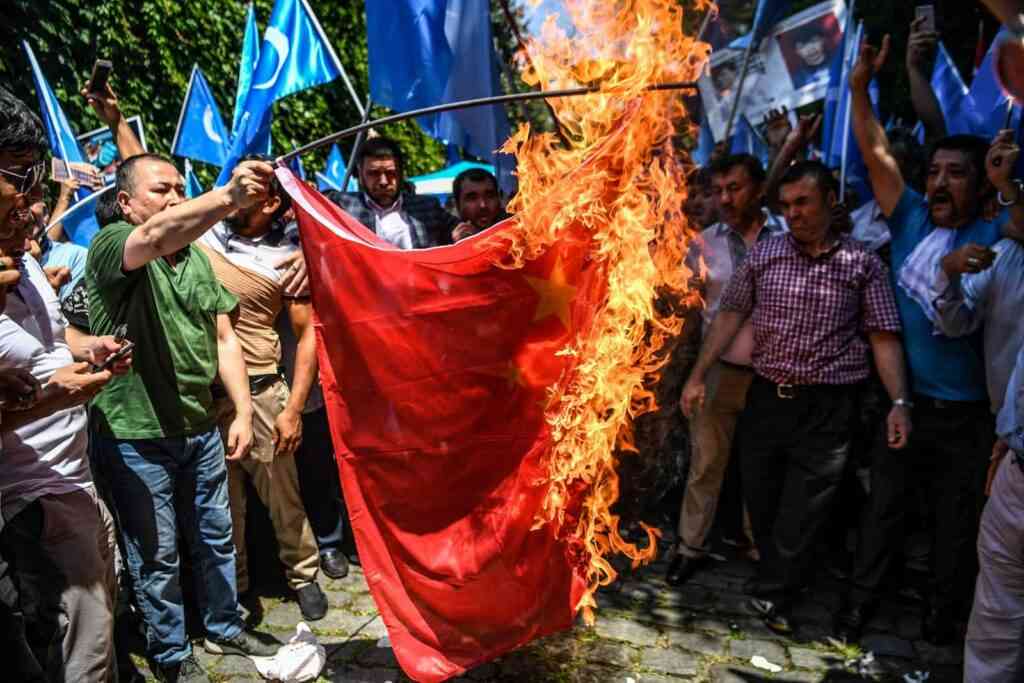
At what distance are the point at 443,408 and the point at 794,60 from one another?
6.60 meters

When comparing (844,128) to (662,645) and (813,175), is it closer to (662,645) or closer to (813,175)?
(813,175)


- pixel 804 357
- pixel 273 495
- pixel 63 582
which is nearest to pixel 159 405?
pixel 63 582

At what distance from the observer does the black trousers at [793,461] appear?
14.6 feet

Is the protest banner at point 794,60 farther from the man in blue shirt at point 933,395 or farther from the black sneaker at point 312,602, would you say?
the black sneaker at point 312,602

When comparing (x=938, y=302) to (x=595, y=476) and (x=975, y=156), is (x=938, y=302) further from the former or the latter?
(x=595, y=476)

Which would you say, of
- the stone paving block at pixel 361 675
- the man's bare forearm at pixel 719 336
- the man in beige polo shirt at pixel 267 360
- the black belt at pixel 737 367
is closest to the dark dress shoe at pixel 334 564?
the man in beige polo shirt at pixel 267 360

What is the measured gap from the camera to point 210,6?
10.2 meters

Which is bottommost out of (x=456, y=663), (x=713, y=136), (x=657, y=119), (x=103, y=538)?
(x=456, y=663)

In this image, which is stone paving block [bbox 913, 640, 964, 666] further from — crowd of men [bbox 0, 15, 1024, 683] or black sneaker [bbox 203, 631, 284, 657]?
black sneaker [bbox 203, 631, 284, 657]

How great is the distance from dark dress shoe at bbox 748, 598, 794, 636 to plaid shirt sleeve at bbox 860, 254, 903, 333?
1.68 metres

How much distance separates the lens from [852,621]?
4387 millimetres

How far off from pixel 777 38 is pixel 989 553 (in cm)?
664

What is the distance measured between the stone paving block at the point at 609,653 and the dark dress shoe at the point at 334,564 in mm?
1725

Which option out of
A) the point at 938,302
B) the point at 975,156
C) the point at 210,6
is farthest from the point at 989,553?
the point at 210,6
